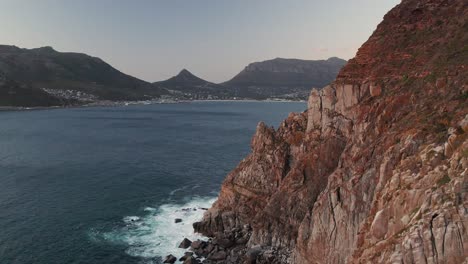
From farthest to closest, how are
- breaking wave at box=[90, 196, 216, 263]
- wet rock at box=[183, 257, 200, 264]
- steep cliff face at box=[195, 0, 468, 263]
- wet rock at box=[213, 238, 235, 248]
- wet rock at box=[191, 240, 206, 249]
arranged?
breaking wave at box=[90, 196, 216, 263] → wet rock at box=[191, 240, 206, 249] → wet rock at box=[213, 238, 235, 248] → wet rock at box=[183, 257, 200, 264] → steep cliff face at box=[195, 0, 468, 263]

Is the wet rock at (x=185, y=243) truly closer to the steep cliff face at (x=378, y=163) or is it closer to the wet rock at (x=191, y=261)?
the steep cliff face at (x=378, y=163)

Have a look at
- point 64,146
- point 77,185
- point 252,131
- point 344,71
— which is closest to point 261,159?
point 344,71

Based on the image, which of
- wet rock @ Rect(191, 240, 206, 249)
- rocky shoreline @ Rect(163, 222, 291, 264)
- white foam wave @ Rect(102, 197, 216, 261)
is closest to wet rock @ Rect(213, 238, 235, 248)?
rocky shoreline @ Rect(163, 222, 291, 264)

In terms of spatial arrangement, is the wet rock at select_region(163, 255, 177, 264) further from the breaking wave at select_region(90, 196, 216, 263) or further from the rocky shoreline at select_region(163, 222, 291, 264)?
the breaking wave at select_region(90, 196, 216, 263)

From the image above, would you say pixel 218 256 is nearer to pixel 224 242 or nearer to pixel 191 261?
pixel 224 242

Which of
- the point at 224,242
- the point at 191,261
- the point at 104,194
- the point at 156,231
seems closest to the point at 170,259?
the point at 191,261

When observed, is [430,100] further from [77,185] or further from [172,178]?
[77,185]
